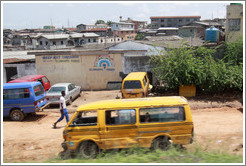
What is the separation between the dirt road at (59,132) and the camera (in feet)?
23.9

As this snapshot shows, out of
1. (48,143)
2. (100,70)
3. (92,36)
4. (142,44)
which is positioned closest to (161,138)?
(48,143)

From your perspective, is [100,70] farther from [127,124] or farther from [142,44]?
[127,124]

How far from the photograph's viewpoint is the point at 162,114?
6.82 metres

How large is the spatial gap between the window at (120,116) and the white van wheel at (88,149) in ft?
2.74

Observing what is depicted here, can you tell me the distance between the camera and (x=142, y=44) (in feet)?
78.2

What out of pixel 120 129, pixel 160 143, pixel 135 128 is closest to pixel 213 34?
pixel 160 143

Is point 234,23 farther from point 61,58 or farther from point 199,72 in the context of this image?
point 61,58

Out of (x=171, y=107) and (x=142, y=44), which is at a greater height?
(x=142, y=44)

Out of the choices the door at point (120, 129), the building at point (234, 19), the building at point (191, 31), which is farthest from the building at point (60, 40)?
the door at point (120, 129)

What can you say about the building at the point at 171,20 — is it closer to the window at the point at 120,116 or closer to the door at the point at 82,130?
the window at the point at 120,116

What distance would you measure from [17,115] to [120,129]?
6980 mm

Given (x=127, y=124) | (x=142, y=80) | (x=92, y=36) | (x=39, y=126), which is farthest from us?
(x=92, y=36)

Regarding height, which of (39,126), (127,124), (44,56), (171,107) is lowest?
(39,126)

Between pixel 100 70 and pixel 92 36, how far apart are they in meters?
36.6
